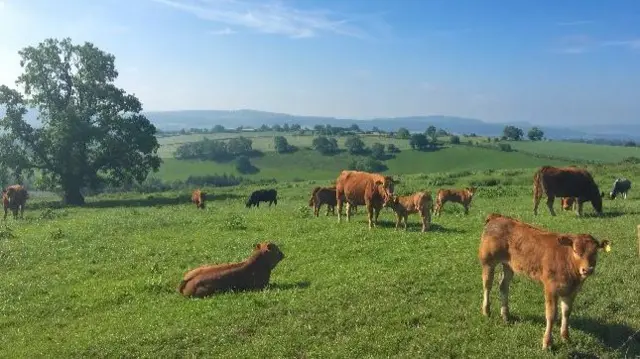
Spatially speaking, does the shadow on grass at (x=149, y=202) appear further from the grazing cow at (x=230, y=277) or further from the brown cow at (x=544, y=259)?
the brown cow at (x=544, y=259)

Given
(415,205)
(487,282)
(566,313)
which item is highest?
(415,205)

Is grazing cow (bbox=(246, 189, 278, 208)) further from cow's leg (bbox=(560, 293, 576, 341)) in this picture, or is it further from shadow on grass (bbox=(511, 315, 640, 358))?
cow's leg (bbox=(560, 293, 576, 341))

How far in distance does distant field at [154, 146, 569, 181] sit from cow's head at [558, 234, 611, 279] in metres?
72.3

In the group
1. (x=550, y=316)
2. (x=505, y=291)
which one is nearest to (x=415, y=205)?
(x=505, y=291)

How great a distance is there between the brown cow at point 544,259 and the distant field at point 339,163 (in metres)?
71.0

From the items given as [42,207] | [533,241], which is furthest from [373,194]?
[42,207]

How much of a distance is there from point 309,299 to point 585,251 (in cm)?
610

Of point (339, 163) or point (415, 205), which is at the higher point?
point (415, 205)

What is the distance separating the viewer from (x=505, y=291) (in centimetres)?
1204

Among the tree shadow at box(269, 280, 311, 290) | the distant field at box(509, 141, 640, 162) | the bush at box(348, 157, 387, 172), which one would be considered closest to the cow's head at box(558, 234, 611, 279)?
the tree shadow at box(269, 280, 311, 290)

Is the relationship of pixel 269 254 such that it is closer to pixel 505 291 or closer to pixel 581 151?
pixel 505 291

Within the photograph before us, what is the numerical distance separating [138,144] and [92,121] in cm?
437

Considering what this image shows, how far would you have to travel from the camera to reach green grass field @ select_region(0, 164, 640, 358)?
1143 cm

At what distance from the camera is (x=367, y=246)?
19.3 metres
